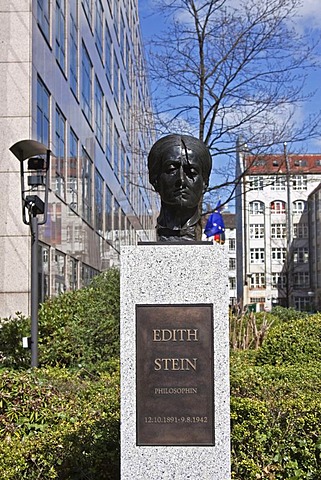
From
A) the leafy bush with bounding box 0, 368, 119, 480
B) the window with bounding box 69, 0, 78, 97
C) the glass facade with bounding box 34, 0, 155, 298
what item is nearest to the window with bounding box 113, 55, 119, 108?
the glass facade with bounding box 34, 0, 155, 298

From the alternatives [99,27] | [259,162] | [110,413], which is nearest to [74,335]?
[110,413]

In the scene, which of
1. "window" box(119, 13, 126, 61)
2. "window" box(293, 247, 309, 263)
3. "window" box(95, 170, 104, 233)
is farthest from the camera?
"window" box(293, 247, 309, 263)

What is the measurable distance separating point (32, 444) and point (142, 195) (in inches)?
2149

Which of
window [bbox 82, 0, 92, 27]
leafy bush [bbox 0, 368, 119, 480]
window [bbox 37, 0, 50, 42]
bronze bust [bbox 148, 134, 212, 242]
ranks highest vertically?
window [bbox 82, 0, 92, 27]

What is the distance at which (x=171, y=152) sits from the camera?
5.66m

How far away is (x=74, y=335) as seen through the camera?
1124 centimetres

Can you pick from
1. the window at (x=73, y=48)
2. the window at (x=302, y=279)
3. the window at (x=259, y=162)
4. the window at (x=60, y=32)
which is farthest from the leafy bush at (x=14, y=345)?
the window at (x=302, y=279)

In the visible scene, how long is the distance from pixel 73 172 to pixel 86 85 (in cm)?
547

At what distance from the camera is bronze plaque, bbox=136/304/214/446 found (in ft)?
17.1

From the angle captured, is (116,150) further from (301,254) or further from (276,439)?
(301,254)

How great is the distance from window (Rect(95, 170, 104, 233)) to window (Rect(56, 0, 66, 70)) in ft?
31.2

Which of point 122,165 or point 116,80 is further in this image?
point 122,165

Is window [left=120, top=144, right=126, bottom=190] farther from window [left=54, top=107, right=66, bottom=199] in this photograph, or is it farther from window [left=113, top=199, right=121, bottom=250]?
window [left=54, top=107, right=66, bottom=199]

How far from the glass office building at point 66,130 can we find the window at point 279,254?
46.8 meters
